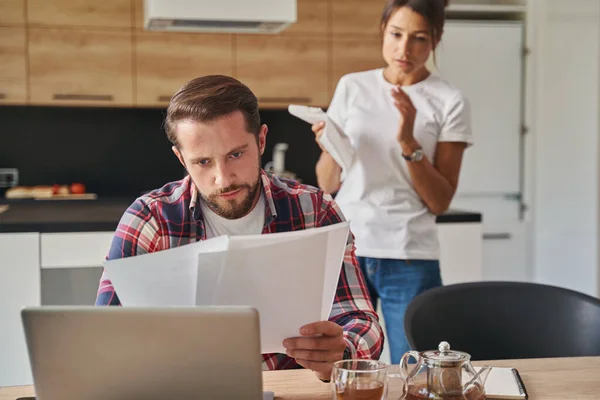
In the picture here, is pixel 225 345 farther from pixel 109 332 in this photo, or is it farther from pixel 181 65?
pixel 181 65

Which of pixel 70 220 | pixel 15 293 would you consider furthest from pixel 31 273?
pixel 70 220

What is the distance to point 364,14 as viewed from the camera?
455 cm

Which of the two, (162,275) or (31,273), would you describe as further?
(31,273)

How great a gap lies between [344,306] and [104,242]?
58.4 inches

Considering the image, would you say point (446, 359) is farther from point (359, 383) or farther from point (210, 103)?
point (210, 103)

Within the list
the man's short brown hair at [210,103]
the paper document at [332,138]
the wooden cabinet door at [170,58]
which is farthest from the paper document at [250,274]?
the wooden cabinet door at [170,58]

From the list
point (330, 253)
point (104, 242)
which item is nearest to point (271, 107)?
point (104, 242)

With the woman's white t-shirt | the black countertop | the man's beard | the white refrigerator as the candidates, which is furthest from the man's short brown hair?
the white refrigerator

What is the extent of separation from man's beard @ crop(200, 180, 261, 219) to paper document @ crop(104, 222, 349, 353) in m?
0.29

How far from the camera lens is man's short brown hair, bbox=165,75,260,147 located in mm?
1390

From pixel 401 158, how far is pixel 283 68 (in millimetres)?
2287

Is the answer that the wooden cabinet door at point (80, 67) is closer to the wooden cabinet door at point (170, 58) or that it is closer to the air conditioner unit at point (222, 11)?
Answer: the wooden cabinet door at point (170, 58)

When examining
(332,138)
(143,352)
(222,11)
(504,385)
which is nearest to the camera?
(143,352)

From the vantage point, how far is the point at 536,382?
1.37 m
